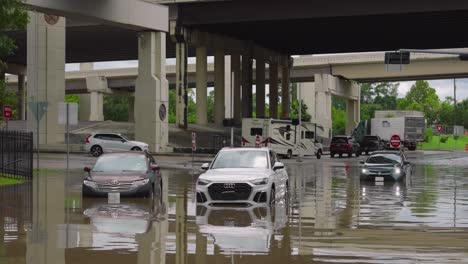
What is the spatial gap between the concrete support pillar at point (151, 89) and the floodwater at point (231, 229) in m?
30.9

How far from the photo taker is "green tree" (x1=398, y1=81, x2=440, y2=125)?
170 metres

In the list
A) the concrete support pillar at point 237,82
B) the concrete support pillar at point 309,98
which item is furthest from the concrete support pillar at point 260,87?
the concrete support pillar at point 309,98

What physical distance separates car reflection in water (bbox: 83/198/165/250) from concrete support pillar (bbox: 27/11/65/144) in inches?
1448

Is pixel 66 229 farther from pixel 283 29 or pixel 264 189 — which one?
pixel 283 29

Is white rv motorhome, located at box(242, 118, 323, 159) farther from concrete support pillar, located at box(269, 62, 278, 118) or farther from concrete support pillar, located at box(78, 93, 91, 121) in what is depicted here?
concrete support pillar, located at box(78, 93, 91, 121)

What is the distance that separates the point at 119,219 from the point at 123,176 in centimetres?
516

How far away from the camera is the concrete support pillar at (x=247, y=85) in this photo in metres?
79.8

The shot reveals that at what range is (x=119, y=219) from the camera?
16.0 metres

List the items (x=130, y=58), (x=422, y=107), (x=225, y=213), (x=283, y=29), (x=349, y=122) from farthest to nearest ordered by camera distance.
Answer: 1. (x=422, y=107)
2. (x=349, y=122)
3. (x=130, y=58)
4. (x=283, y=29)
5. (x=225, y=213)

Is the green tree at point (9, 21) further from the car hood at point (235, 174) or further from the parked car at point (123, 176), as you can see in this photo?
the car hood at point (235, 174)

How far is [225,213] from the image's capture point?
17562mm

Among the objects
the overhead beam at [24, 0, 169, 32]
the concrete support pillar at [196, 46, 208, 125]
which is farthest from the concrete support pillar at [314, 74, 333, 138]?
the overhead beam at [24, 0, 169, 32]

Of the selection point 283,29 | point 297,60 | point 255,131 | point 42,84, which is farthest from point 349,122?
point 42,84

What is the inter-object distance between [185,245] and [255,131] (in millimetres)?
45151
